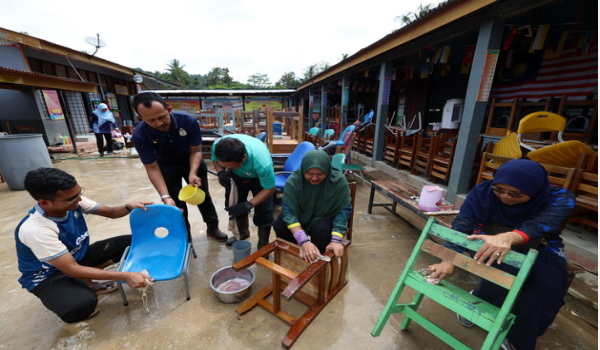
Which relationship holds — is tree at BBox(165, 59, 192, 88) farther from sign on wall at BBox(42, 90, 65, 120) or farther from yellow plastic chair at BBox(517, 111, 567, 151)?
yellow plastic chair at BBox(517, 111, 567, 151)

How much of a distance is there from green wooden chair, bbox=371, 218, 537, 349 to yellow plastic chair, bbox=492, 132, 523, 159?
2425 millimetres

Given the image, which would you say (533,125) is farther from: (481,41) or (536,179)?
(536,179)

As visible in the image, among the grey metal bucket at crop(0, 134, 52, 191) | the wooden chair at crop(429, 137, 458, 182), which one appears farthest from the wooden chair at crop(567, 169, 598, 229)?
the grey metal bucket at crop(0, 134, 52, 191)

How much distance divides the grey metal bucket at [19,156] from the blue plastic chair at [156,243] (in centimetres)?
442

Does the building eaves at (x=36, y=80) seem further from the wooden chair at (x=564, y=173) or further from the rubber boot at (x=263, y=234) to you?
the wooden chair at (x=564, y=173)

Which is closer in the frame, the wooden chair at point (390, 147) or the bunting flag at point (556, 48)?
the bunting flag at point (556, 48)

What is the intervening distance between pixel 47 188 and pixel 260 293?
5.42 feet

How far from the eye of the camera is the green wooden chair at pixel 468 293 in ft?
4.01

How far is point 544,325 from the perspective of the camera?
4.92ft

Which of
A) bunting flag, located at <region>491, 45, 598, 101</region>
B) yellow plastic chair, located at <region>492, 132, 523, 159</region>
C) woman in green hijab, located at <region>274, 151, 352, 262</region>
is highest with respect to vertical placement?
bunting flag, located at <region>491, 45, 598, 101</region>

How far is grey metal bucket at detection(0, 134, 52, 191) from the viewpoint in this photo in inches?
174

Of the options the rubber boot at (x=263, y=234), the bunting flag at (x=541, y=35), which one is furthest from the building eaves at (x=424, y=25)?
the rubber boot at (x=263, y=234)

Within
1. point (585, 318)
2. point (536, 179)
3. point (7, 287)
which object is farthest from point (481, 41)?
point (7, 287)

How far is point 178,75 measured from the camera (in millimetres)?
36000
